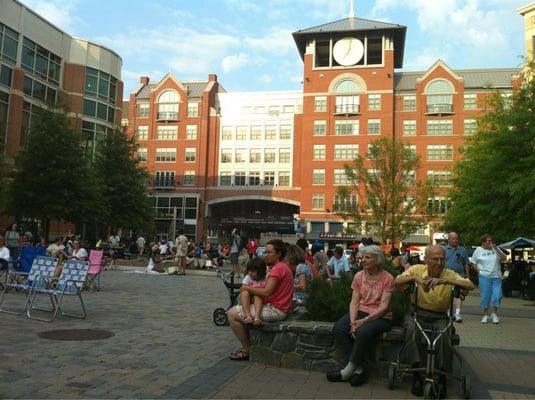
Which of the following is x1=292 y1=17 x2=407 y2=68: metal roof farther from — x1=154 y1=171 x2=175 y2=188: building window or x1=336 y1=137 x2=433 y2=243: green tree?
x1=336 y1=137 x2=433 y2=243: green tree

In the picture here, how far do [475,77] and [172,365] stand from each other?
6843 cm

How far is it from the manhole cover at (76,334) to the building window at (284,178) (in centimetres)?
6267

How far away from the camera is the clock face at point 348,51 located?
221 feet

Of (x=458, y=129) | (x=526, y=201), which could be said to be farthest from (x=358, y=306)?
(x=458, y=129)

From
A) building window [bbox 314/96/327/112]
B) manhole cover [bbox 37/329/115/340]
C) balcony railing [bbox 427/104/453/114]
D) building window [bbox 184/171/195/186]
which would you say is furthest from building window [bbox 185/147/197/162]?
manhole cover [bbox 37/329/115/340]

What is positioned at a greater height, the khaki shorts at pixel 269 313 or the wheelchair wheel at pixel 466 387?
the khaki shorts at pixel 269 313

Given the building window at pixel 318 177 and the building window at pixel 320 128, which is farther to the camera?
the building window at pixel 320 128

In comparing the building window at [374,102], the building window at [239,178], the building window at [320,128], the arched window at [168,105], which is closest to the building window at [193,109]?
the arched window at [168,105]

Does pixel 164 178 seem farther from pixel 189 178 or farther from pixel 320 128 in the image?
pixel 320 128

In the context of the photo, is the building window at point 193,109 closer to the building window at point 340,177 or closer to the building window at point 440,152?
the building window at point 340,177

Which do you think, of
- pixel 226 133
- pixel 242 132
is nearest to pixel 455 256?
pixel 242 132

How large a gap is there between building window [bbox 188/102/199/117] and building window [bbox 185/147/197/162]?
15.1 feet

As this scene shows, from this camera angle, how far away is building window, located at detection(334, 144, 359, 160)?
65.4 metres

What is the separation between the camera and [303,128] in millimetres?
67625
